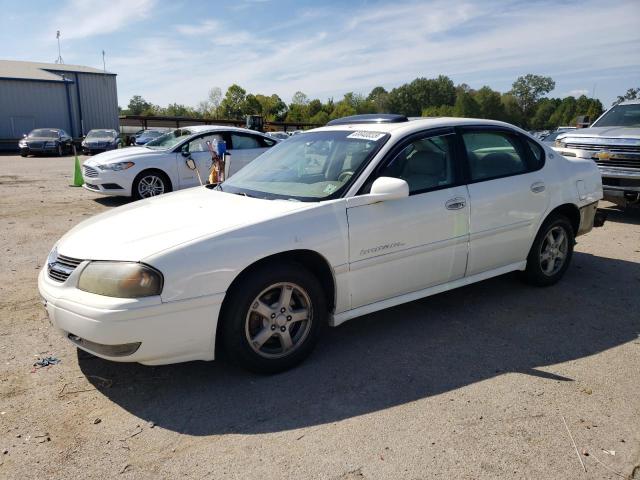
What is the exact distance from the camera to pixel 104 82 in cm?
4150

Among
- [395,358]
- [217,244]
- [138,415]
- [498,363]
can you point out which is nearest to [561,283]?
[498,363]

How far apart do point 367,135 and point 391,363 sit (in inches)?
69.9

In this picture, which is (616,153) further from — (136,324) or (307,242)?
(136,324)

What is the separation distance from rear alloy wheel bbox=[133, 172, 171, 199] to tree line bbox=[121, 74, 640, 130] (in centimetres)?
7574

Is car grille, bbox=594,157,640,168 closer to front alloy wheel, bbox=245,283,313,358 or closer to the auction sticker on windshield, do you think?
the auction sticker on windshield

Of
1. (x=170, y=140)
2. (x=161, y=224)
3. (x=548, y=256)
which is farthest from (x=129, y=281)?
(x=170, y=140)

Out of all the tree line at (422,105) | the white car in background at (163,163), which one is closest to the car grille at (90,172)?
the white car in background at (163,163)

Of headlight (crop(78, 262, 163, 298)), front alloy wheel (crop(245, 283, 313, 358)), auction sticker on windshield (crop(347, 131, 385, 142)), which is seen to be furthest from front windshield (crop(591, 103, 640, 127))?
headlight (crop(78, 262, 163, 298))

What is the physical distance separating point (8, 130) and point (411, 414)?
4040 cm

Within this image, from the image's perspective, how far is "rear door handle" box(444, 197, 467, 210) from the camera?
4.06 m

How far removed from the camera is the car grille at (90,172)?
10.1 metres

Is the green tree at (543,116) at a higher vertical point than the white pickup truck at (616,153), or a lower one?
higher

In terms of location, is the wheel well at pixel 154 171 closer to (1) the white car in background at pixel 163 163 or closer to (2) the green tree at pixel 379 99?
(1) the white car in background at pixel 163 163

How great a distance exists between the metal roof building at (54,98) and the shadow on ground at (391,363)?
36636mm
